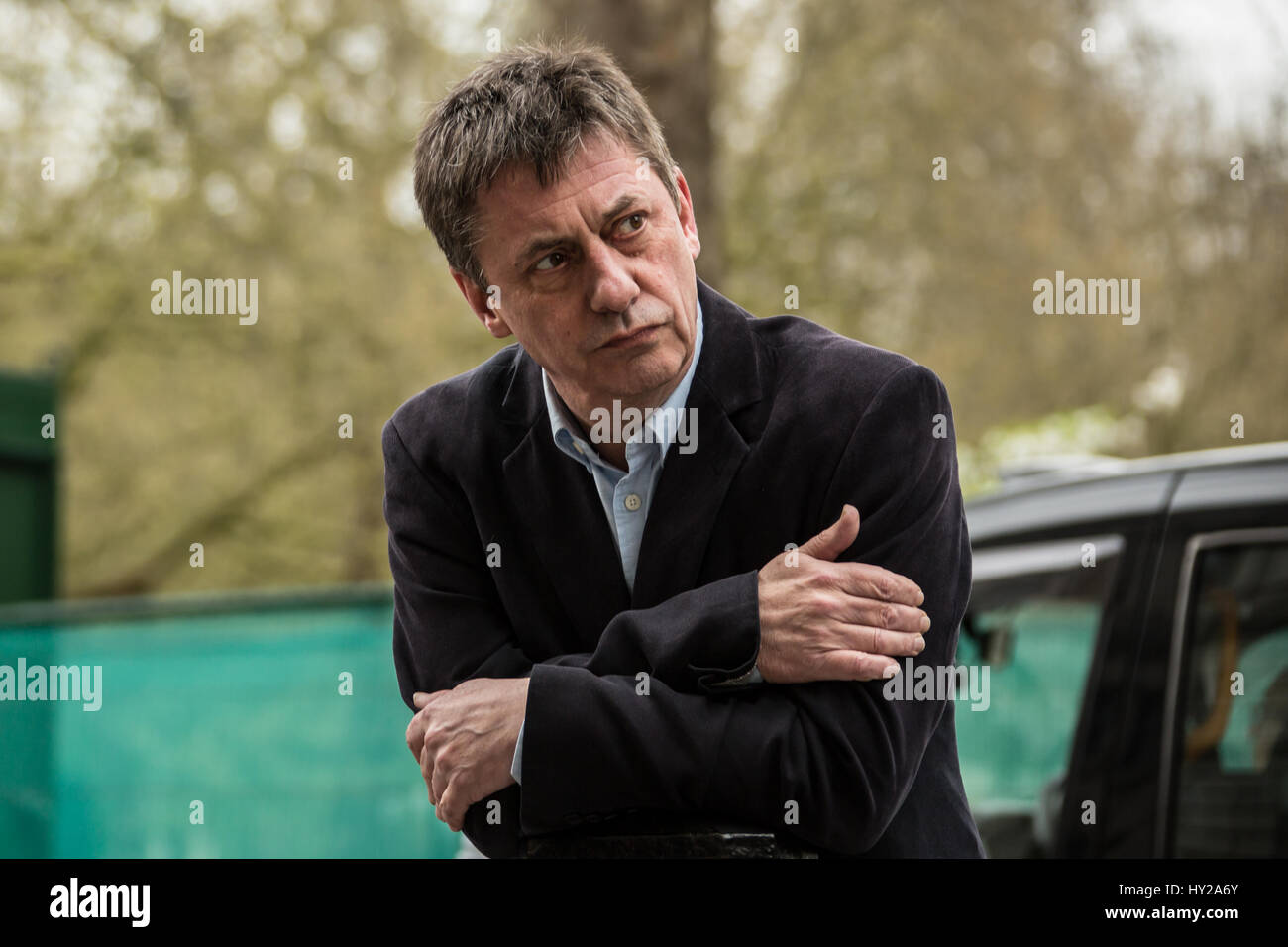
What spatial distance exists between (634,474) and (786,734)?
49 cm

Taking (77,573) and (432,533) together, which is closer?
(432,533)

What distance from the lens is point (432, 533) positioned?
Result: 2.40m

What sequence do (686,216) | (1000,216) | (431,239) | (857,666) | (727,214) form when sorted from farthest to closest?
(727,214)
(1000,216)
(431,239)
(686,216)
(857,666)

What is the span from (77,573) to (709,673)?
1216 centimetres

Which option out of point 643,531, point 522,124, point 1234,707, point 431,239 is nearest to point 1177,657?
point 1234,707

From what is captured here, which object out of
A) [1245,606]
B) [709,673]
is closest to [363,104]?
[1245,606]

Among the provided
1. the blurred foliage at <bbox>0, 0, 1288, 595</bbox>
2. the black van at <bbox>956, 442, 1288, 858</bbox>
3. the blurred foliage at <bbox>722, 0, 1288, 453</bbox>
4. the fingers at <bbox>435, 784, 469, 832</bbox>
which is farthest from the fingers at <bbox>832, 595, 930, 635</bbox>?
the blurred foliage at <bbox>722, 0, 1288, 453</bbox>

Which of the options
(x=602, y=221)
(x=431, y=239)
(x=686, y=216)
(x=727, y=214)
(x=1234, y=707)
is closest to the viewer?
(x=602, y=221)

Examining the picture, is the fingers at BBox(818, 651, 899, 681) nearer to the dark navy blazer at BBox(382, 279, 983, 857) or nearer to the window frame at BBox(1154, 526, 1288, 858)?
the dark navy blazer at BBox(382, 279, 983, 857)

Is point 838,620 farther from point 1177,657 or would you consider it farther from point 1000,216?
point 1000,216

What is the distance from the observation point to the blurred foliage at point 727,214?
10.6 m

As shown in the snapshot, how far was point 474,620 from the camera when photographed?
234 centimetres

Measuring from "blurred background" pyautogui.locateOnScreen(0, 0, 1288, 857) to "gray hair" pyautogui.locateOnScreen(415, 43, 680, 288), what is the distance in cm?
676

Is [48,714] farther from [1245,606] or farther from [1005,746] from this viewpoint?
[1245,606]
